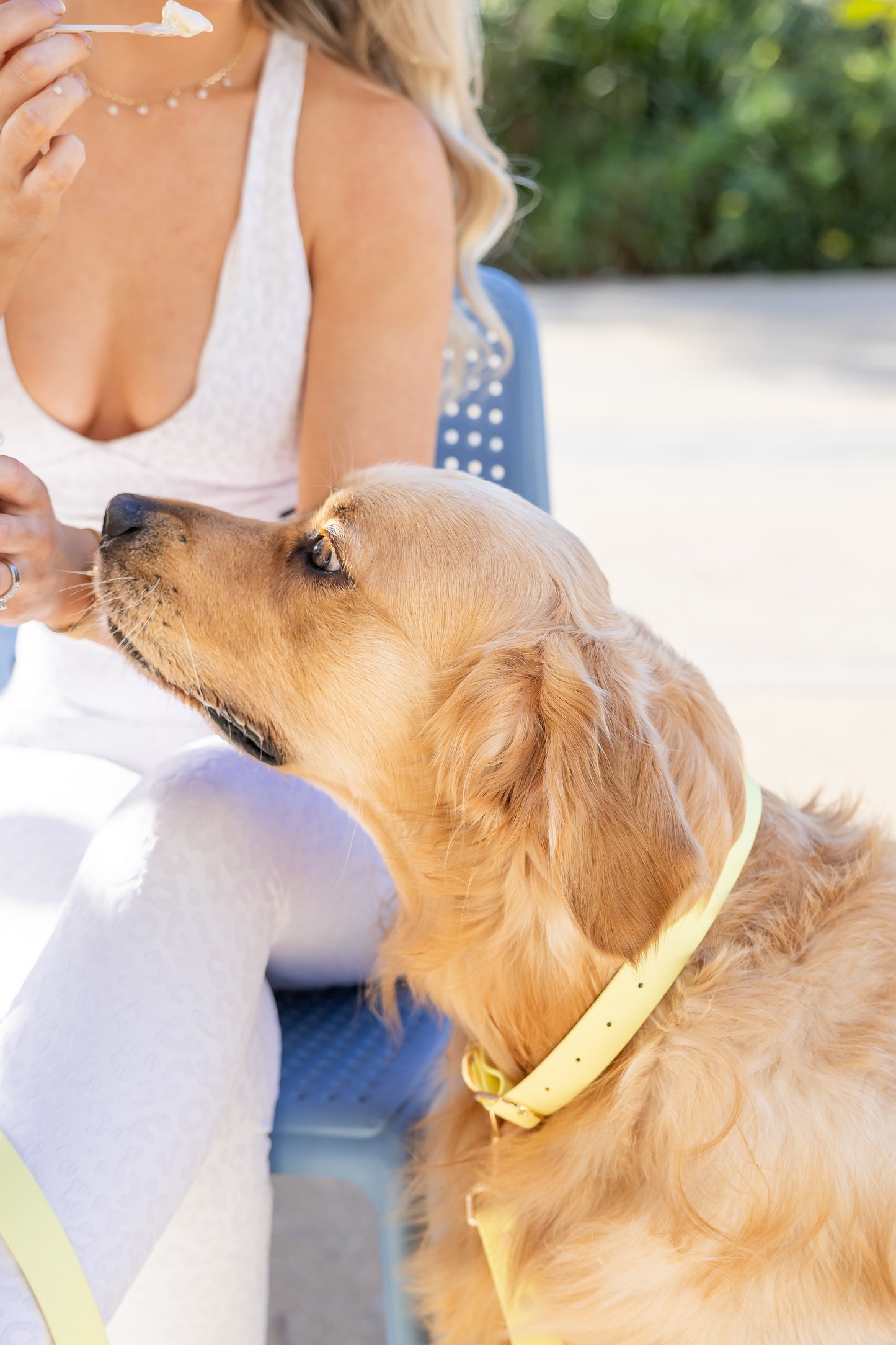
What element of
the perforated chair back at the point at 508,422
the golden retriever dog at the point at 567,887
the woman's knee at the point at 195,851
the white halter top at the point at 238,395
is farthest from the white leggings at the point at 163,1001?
the perforated chair back at the point at 508,422

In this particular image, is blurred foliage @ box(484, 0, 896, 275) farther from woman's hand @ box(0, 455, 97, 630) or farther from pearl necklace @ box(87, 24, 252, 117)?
woman's hand @ box(0, 455, 97, 630)

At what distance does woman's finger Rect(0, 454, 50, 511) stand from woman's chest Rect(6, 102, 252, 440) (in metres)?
0.31

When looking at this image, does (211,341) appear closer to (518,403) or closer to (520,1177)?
(518,403)

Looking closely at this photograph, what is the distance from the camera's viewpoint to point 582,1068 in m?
1.35

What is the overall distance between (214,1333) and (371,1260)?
2.70 ft

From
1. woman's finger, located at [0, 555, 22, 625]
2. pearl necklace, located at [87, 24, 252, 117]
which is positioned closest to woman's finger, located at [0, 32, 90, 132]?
woman's finger, located at [0, 555, 22, 625]

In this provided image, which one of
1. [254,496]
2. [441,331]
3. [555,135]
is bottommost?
[555,135]

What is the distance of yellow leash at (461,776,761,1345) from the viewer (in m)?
1.31

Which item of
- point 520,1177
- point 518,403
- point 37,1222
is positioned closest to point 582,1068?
point 520,1177

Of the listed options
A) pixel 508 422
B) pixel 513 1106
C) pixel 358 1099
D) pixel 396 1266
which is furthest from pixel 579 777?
pixel 508 422

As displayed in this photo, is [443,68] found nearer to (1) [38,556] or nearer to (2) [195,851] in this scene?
(1) [38,556]

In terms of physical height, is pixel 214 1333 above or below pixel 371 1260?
above

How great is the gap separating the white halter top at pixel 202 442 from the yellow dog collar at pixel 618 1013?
2.23 feet

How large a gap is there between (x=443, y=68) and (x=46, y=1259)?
69.3 inches
